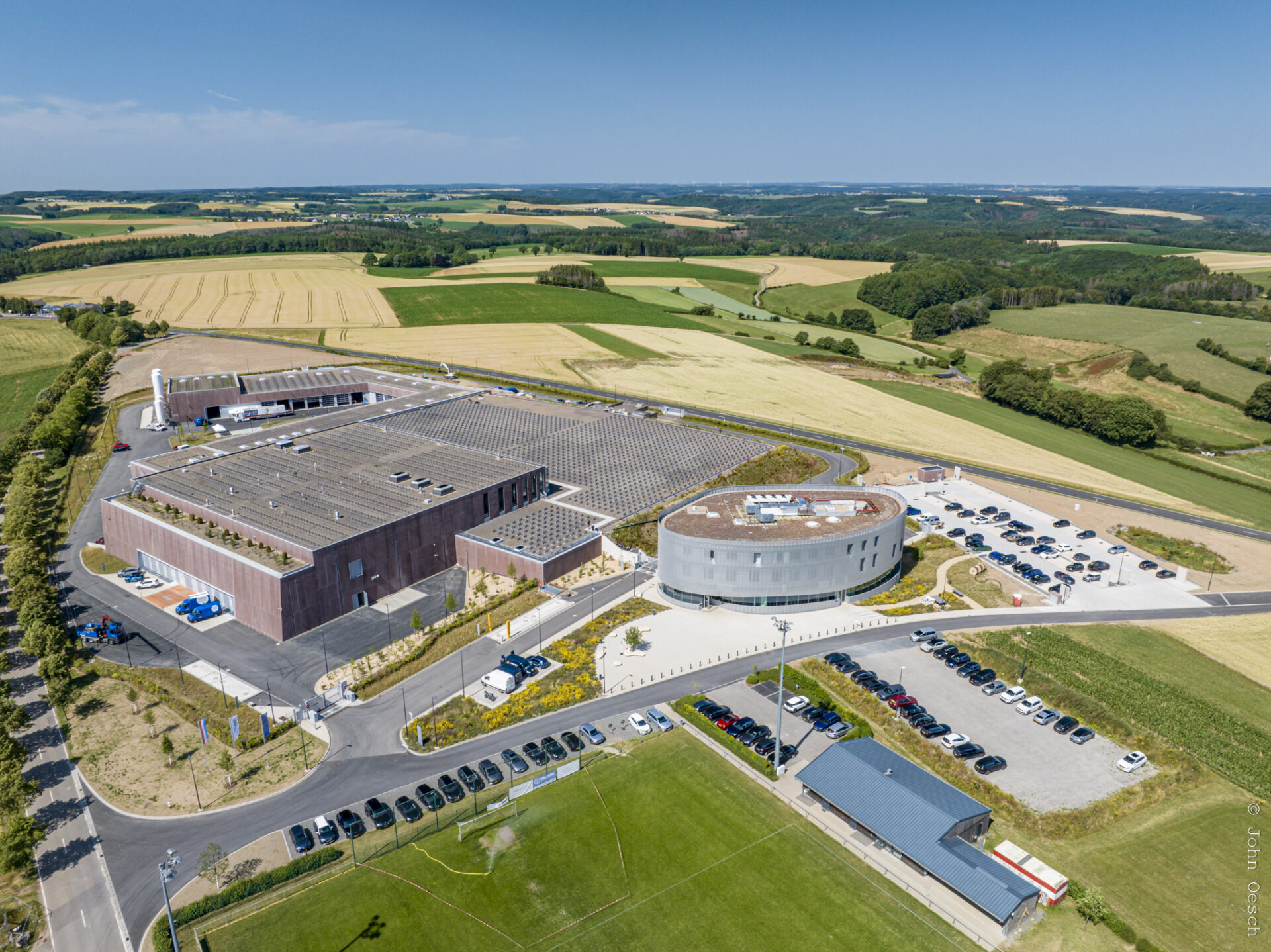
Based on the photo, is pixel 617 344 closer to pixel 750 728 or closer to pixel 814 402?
pixel 814 402

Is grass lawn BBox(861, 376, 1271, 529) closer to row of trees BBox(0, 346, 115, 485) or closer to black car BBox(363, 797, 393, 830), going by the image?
black car BBox(363, 797, 393, 830)

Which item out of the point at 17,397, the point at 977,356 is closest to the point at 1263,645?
the point at 977,356

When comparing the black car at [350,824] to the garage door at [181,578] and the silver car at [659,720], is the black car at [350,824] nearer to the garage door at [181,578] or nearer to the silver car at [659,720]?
the silver car at [659,720]

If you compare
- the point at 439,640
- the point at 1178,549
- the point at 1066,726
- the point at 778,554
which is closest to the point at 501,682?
the point at 439,640

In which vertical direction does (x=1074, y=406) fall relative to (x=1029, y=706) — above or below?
above

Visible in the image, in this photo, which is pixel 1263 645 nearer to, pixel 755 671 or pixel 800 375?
pixel 755 671

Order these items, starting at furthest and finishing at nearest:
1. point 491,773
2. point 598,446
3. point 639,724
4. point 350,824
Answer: point 598,446 → point 639,724 → point 491,773 → point 350,824

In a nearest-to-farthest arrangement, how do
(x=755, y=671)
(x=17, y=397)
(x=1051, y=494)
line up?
(x=755, y=671)
(x=1051, y=494)
(x=17, y=397)
